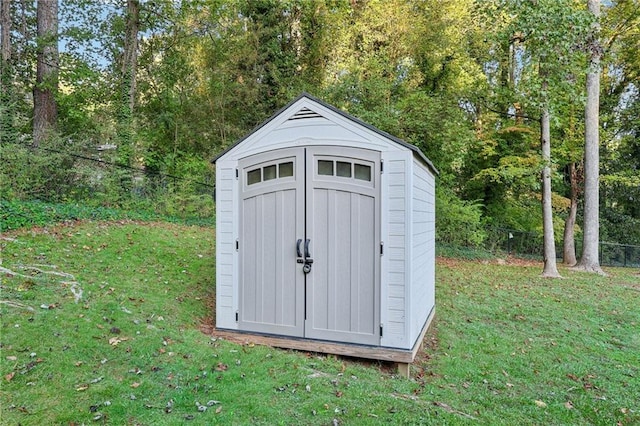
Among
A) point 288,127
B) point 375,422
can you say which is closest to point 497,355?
point 375,422

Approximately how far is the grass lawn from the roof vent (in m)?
2.32

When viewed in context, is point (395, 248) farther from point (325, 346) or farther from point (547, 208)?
point (547, 208)

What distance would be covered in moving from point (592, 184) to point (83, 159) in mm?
12208

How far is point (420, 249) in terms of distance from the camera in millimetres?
4230

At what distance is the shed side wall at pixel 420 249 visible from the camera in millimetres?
3756

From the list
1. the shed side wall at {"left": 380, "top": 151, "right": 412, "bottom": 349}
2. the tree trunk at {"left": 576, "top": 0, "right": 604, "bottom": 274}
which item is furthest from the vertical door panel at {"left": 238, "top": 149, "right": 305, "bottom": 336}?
the tree trunk at {"left": 576, "top": 0, "right": 604, "bottom": 274}

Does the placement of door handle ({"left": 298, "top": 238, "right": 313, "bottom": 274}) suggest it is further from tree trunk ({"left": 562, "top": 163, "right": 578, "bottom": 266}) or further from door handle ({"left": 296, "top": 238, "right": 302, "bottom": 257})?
tree trunk ({"left": 562, "top": 163, "right": 578, "bottom": 266})

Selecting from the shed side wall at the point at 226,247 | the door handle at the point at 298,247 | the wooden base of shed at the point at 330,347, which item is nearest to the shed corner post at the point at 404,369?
the wooden base of shed at the point at 330,347

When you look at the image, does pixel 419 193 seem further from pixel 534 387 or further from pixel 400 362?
pixel 534 387

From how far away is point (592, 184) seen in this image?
381 inches

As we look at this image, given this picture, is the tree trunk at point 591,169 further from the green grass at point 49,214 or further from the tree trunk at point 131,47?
the tree trunk at point 131,47

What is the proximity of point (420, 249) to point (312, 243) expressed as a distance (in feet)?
3.99

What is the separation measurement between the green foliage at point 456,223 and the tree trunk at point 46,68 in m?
10.4

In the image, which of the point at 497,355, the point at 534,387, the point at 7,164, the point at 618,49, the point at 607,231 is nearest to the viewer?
the point at 534,387
